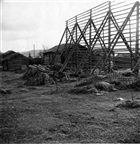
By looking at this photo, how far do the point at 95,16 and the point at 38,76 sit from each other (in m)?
7.03

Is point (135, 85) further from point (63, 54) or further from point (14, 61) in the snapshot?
point (14, 61)

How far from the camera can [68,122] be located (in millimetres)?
4059

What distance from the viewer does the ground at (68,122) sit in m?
3.24

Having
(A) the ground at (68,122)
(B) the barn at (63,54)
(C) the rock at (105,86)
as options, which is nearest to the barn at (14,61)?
(B) the barn at (63,54)

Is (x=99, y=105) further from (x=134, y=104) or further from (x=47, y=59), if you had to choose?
(x=47, y=59)

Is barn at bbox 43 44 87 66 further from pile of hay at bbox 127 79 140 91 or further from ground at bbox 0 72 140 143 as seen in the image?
ground at bbox 0 72 140 143

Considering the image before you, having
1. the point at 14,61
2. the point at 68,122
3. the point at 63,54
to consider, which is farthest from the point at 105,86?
the point at 14,61

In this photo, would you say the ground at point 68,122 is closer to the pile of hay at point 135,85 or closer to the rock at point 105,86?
the rock at point 105,86

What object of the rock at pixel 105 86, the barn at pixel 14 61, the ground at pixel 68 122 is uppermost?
the barn at pixel 14 61

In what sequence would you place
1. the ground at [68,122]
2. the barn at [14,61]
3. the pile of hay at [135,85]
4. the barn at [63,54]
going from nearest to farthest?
the ground at [68,122], the pile of hay at [135,85], the barn at [63,54], the barn at [14,61]

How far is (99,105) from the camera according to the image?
5496 mm

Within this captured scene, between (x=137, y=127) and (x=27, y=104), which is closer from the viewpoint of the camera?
(x=137, y=127)

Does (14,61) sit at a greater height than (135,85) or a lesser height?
greater

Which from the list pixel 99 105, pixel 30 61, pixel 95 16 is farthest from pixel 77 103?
pixel 30 61
